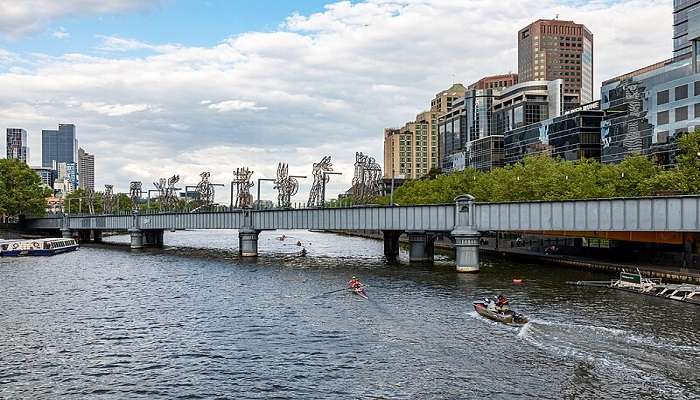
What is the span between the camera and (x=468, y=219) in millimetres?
89562

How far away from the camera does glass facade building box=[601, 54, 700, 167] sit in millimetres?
119188

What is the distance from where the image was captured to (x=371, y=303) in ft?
213

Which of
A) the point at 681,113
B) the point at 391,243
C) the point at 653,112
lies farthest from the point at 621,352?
the point at 653,112

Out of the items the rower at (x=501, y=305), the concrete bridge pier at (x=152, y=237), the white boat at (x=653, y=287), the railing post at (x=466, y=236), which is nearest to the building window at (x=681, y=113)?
the railing post at (x=466, y=236)

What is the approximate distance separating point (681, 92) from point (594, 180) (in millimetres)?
28682

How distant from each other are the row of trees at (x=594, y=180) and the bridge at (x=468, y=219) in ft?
36.4

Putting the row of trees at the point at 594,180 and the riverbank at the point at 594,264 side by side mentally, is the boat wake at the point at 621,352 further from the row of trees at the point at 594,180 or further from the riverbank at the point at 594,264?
the row of trees at the point at 594,180

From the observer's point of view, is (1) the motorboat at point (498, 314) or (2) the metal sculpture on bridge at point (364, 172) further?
(2) the metal sculpture on bridge at point (364, 172)

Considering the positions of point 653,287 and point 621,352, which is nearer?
point 621,352

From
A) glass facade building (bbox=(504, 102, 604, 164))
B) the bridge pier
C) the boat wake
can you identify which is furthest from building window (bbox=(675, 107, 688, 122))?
the boat wake

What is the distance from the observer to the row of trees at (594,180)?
292 ft

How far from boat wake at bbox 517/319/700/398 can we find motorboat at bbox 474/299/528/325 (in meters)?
1.30

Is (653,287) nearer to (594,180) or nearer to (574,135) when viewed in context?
(594,180)

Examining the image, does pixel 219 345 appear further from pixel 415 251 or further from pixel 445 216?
pixel 415 251
